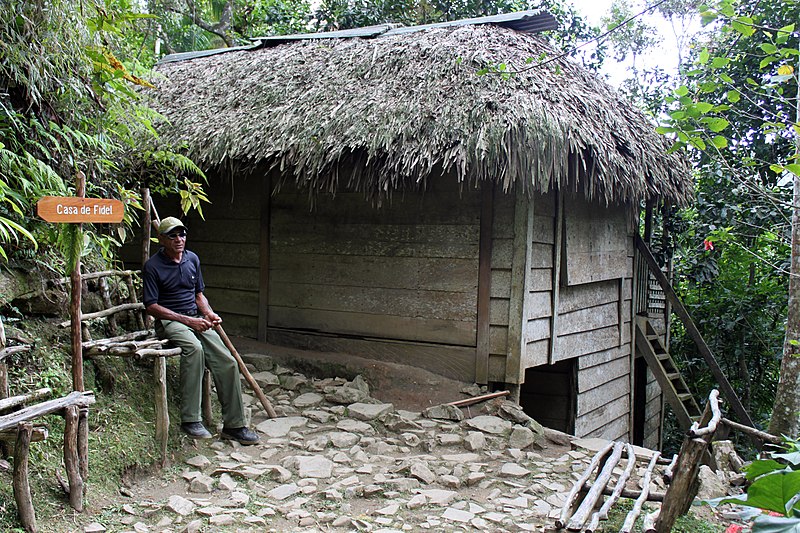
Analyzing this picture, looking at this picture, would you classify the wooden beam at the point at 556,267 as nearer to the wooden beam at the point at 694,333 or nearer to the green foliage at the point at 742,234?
the wooden beam at the point at 694,333

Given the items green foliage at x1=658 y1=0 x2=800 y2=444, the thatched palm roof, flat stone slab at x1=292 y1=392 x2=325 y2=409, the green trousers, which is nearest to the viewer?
the green trousers

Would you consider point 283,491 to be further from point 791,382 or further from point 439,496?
point 791,382

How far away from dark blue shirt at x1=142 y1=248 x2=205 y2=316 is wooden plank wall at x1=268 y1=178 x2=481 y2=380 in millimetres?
2113

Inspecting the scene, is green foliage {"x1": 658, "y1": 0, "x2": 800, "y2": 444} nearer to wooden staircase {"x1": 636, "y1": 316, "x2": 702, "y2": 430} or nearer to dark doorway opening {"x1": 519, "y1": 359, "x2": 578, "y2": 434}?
wooden staircase {"x1": 636, "y1": 316, "x2": 702, "y2": 430}

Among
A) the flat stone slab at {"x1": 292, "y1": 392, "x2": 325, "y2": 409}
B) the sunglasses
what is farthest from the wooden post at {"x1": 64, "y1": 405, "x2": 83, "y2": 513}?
the flat stone slab at {"x1": 292, "y1": 392, "x2": 325, "y2": 409}

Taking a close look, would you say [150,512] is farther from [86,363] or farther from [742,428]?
[742,428]

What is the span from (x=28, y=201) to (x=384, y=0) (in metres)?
9.18

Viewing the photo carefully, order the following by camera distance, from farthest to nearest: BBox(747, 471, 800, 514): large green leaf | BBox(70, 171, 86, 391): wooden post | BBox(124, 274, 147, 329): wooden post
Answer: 1. BBox(124, 274, 147, 329): wooden post
2. BBox(70, 171, 86, 391): wooden post
3. BBox(747, 471, 800, 514): large green leaf

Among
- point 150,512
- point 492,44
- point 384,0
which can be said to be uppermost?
point 384,0

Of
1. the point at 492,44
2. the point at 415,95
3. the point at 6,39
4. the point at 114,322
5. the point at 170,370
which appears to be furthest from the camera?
the point at 492,44

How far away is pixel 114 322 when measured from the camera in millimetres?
4887

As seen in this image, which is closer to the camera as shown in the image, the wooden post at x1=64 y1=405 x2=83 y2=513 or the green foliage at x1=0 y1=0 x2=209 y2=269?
the wooden post at x1=64 y1=405 x2=83 y2=513

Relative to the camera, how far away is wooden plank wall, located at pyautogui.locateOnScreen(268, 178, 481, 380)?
632cm

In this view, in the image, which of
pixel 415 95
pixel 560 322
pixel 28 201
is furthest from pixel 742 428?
pixel 28 201
